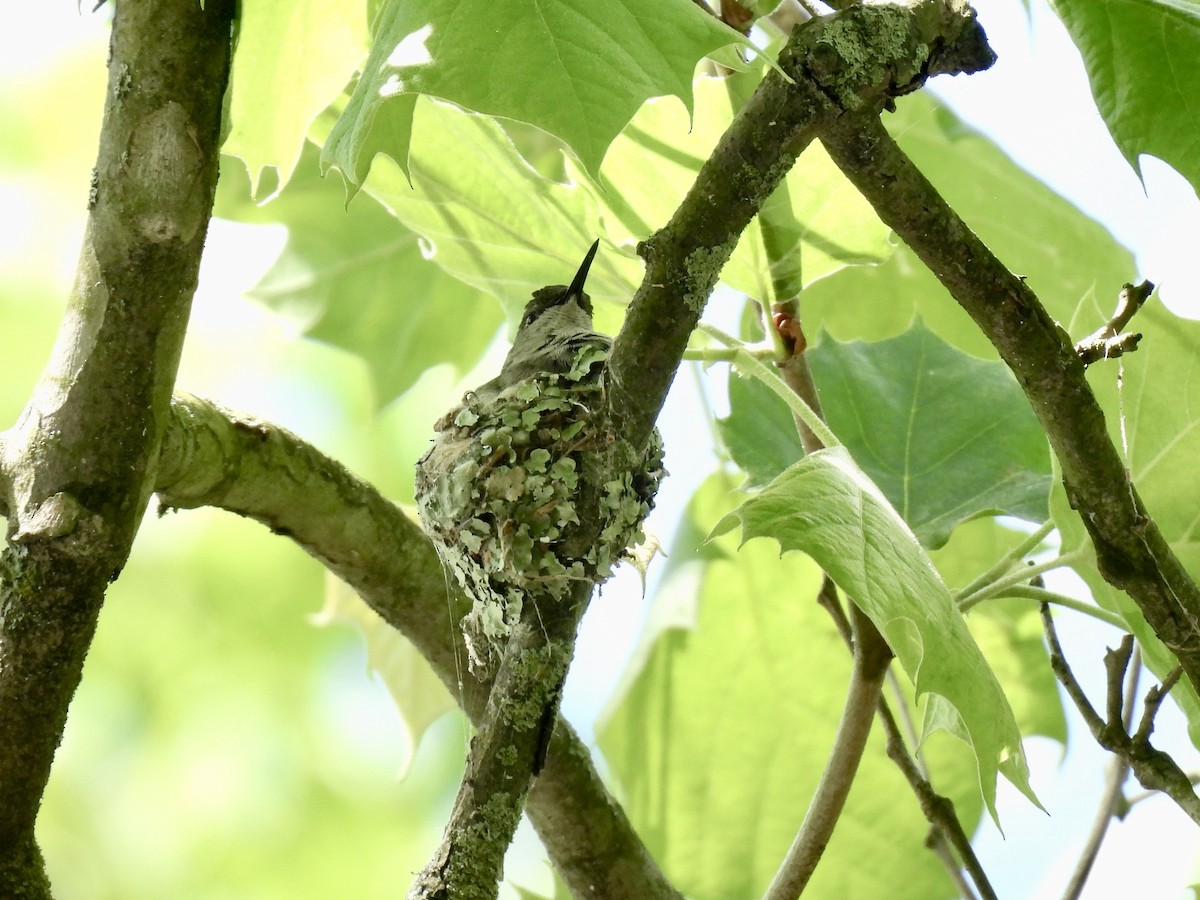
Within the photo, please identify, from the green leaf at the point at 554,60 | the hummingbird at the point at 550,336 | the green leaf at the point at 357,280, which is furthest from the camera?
the green leaf at the point at 357,280

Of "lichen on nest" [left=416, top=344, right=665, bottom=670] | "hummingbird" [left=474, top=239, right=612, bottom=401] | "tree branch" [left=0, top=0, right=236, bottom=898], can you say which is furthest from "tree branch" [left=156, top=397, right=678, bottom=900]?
"hummingbird" [left=474, top=239, right=612, bottom=401]

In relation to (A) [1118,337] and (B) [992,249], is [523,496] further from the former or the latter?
(B) [992,249]

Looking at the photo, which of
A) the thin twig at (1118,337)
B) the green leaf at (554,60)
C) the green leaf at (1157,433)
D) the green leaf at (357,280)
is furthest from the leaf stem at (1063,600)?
the green leaf at (357,280)

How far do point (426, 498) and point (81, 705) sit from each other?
341 centimetres

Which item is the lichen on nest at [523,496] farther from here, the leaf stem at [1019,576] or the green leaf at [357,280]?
the green leaf at [357,280]

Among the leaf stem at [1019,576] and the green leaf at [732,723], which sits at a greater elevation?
the green leaf at [732,723]

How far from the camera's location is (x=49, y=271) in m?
4.40

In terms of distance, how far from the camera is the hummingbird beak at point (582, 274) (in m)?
1.85

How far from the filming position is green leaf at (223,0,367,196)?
5.25 ft

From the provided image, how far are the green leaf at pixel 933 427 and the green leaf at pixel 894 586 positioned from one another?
29.5 inches

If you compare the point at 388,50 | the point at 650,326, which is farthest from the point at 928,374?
the point at 388,50

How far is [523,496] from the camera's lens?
64.5 inches

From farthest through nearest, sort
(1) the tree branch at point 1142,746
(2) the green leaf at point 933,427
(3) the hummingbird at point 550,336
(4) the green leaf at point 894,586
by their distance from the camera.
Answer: (3) the hummingbird at point 550,336
(2) the green leaf at point 933,427
(1) the tree branch at point 1142,746
(4) the green leaf at point 894,586

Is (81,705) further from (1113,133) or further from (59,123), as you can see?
(1113,133)
